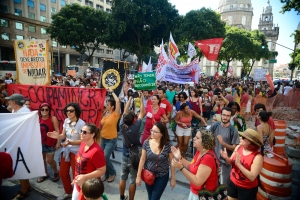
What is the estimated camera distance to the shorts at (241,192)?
265 centimetres

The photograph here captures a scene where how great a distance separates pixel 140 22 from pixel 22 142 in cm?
2065

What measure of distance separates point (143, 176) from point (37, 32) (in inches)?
1767

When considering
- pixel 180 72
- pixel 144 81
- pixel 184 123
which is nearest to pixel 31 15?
pixel 180 72

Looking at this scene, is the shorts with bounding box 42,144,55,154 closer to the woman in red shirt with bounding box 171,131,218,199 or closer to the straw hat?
the woman in red shirt with bounding box 171,131,218,199

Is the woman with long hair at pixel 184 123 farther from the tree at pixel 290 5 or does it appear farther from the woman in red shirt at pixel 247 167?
the tree at pixel 290 5

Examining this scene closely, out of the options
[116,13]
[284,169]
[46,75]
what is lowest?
[284,169]

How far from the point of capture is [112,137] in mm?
4148

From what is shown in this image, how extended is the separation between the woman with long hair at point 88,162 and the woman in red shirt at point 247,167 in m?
1.76

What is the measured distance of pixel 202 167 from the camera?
2.31 m

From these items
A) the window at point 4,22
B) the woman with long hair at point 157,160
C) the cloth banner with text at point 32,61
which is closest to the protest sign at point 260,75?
the woman with long hair at point 157,160

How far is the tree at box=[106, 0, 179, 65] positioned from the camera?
69.6 feet

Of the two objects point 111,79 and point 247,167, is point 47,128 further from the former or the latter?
point 247,167

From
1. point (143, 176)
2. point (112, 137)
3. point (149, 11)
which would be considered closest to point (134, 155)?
point (143, 176)

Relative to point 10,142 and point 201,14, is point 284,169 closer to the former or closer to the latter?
point 10,142
